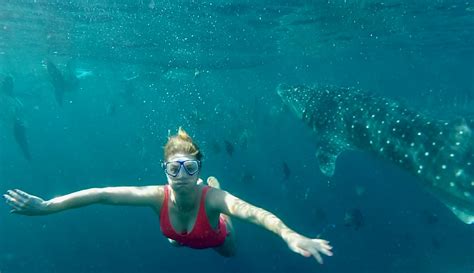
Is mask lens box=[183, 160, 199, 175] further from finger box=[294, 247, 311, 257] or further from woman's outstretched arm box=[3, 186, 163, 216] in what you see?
finger box=[294, 247, 311, 257]

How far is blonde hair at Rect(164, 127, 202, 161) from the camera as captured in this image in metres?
4.80

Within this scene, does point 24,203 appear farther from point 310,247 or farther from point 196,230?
point 310,247

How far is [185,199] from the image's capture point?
4.99 metres

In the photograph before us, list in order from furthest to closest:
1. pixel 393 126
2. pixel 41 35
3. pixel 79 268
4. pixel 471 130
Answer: pixel 41 35
pixel 79 268
pixel 393 126
pixel 471 130

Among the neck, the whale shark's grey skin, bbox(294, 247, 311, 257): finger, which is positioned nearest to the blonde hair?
the neck

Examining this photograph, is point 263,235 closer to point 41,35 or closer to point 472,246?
point 472,246

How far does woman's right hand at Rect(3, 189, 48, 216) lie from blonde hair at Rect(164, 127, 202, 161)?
5.24 ft

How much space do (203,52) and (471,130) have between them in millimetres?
23595

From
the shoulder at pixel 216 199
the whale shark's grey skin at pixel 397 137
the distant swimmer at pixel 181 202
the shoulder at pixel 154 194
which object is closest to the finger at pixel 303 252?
the distant swimmer at pixel 181 202

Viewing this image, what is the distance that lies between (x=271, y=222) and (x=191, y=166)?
1200mm

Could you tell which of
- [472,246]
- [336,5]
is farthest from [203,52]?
[472,246]

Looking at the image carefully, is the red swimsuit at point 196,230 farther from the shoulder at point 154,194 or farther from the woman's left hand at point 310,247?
the woman's left hand at point 310,247

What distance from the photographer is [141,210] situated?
21.4 metres

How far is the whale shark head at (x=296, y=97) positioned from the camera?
12055 millimetres
